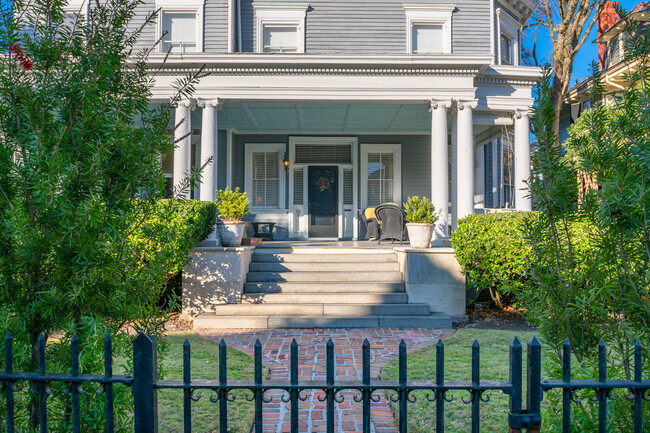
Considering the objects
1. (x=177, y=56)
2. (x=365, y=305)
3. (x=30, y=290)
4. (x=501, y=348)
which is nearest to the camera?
(x=30, y=290)

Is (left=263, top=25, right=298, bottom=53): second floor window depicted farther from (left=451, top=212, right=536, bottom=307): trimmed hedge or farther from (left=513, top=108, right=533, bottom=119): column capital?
(left=451, top=212, right=536, bottom=307): trimmed hedge

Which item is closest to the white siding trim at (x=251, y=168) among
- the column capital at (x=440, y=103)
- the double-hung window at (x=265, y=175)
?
the double-hung window at (x=265, y=175)

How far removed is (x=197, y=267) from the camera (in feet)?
26.4

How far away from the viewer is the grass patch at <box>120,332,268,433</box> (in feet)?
11.5

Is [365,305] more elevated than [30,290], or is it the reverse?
[30,290]

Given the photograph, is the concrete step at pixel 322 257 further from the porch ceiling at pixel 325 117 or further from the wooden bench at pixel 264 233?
the wooden bench at pixel 264 233

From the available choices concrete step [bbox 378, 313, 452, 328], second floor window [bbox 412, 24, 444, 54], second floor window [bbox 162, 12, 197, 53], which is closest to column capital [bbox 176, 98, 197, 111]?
second floor window [bbox 162, 12, 197, 53]

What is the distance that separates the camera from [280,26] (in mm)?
12539

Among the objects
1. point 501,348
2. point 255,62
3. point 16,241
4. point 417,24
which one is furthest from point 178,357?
point 417,24

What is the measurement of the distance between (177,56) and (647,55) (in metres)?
9.49

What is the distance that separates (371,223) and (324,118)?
3.12 metres

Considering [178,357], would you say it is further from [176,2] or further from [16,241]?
[176,2]

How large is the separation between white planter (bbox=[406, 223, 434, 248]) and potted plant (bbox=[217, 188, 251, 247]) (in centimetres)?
310

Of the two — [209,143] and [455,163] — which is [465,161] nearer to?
[455,163]
